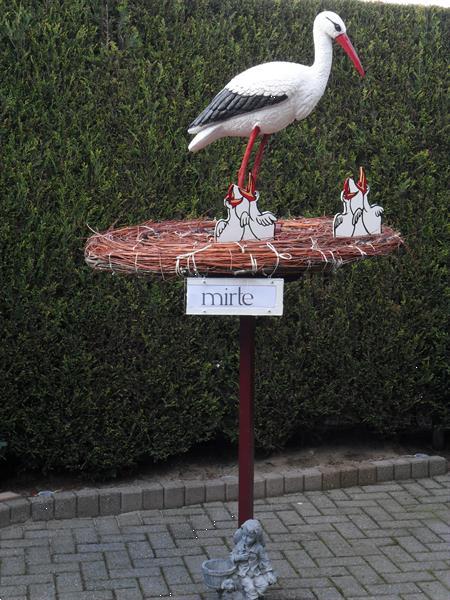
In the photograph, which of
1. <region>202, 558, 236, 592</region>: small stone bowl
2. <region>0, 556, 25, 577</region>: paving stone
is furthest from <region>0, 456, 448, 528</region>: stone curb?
<region>202, 558, 236, 592</region>: small stone bowl

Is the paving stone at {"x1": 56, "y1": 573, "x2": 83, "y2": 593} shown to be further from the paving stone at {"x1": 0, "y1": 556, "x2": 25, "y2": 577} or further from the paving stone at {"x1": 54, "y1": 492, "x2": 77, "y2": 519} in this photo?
the paving stone at {"x1": 54, "y1": 492, "x2": 77, "y2": 519}

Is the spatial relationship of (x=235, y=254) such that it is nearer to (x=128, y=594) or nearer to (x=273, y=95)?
(x=273, y=95)

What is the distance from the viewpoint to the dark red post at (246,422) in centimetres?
380

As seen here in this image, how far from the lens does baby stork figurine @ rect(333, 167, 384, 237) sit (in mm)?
3566

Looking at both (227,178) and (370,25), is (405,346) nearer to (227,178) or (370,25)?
(227,178)

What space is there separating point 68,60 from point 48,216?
35.2 inches

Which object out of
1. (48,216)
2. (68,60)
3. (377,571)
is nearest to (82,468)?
(48,216)

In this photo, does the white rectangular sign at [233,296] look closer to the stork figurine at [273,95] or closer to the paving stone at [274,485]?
the stork figurine at [273,95]

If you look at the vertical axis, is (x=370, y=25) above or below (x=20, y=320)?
above

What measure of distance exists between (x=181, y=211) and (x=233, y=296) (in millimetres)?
1945

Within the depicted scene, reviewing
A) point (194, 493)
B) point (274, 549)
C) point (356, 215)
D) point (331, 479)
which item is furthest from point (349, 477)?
point (356, 215)

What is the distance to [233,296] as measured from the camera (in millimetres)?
3494

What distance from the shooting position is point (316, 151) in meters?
5.63

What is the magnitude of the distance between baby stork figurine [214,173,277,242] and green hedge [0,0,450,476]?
180cm
